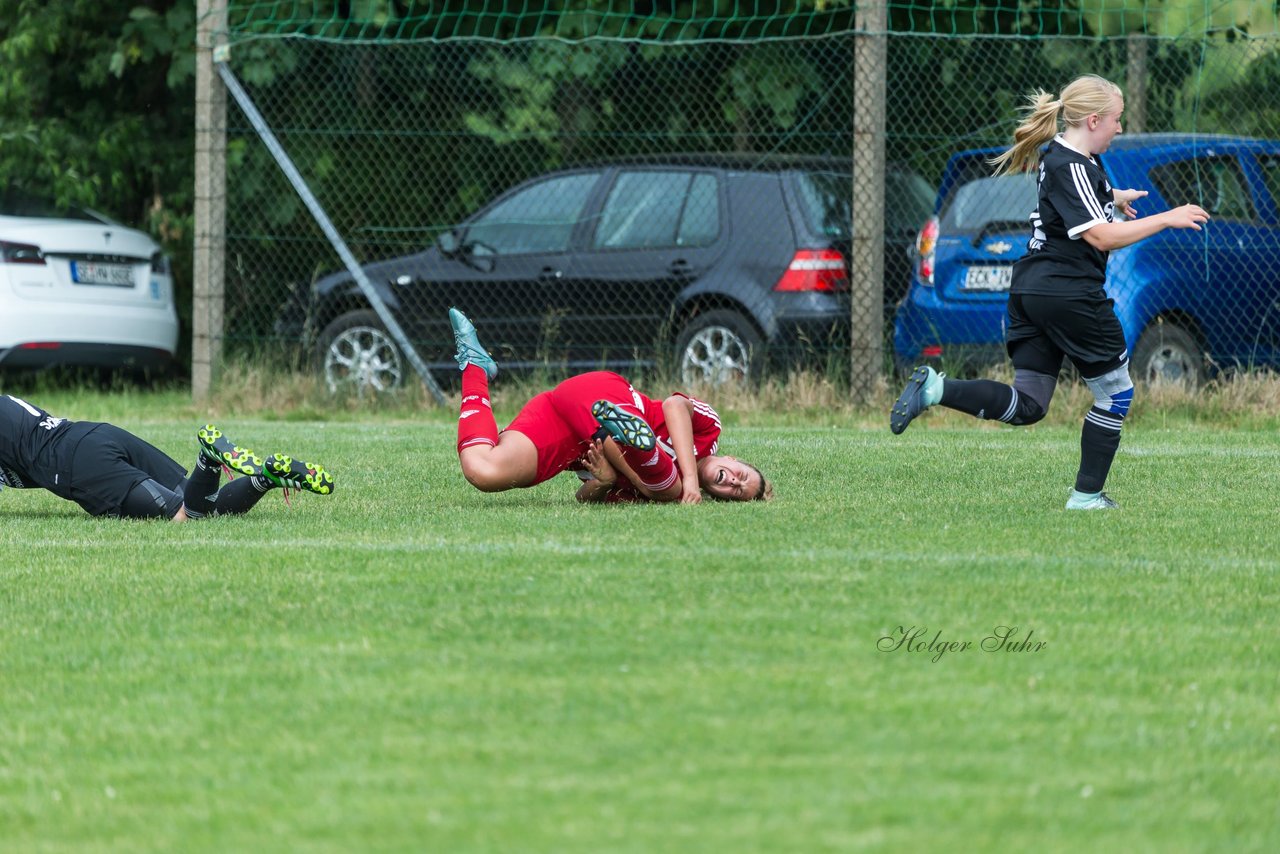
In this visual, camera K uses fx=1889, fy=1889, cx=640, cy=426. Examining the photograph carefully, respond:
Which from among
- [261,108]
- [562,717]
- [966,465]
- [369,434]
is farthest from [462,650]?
[261,108]

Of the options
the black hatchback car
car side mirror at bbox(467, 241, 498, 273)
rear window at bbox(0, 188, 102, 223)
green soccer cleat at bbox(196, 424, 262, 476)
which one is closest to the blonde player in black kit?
green soccer cleat at bbox(196, 424, 262, 476)

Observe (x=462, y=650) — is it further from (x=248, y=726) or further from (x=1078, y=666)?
(x=1078, y=666)

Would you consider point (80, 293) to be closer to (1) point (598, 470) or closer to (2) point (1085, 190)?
(1) point (598, 470)

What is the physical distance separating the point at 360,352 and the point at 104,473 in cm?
618

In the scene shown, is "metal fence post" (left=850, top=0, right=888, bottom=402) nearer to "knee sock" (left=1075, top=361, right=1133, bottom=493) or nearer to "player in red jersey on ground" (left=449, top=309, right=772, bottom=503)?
"player in red jersey on ground" (left=449, top=309, right=772, bottom=503)

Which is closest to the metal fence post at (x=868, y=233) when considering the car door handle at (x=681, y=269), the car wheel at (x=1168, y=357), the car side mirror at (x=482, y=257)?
the car door handle at (x=681, y=269)

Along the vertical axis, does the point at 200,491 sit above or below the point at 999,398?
below

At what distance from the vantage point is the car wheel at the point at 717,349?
12.1 meters

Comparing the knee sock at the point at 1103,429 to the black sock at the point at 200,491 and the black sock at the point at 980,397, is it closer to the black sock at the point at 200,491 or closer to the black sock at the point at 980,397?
the black sock at the point at 980,397

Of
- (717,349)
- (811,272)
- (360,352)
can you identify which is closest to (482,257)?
(360,352)

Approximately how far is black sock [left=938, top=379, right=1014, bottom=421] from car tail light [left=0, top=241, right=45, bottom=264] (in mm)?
8331

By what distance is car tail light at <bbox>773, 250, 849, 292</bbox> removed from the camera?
11953 millimetres

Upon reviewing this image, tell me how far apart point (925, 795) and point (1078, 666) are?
1116 mm

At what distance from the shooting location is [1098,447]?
7332mm
